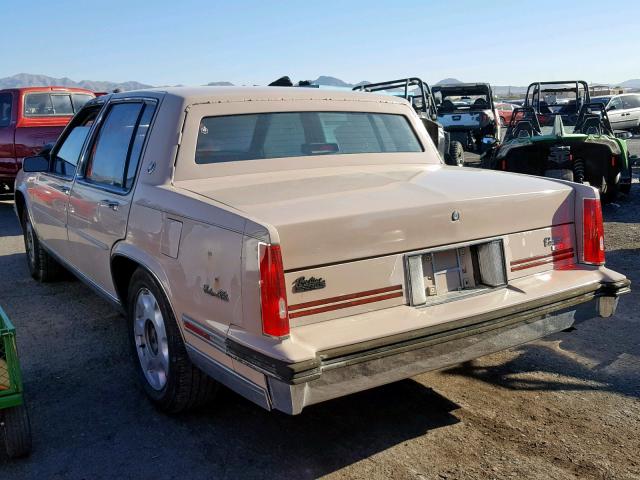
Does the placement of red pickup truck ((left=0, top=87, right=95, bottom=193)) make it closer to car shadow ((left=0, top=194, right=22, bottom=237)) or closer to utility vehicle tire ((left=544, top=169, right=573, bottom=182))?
car shadow ((left=0, top=194, right=22, bottom=237))

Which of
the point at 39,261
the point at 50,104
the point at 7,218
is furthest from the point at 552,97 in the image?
the point at 39,261

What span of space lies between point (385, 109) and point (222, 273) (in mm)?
2190

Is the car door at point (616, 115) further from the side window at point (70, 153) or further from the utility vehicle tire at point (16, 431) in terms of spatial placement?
the utility vehicle tire at point (16, 431)

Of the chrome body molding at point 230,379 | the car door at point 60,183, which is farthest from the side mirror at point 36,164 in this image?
the chrome body molding at point 230,379

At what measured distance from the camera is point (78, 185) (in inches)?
187

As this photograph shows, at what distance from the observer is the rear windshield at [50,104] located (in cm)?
1146

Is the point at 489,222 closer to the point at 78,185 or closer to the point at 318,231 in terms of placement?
the point at 318,231

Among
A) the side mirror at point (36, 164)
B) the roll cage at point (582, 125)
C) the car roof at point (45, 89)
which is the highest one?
the car roof at point (45, 89)

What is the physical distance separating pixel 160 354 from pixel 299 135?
1.53 m

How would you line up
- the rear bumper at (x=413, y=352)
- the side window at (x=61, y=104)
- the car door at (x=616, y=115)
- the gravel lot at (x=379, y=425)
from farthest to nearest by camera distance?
1. the car door at (x=616, y=115)
2. the side window at (x=61, y=104)
3. the gravel lot at (x=379, y=425)
4. the rear bumper at (x=413, y=352)

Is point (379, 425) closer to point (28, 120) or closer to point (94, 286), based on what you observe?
point (94, 286)

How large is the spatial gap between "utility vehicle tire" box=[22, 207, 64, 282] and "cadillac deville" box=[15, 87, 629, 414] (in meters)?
1.87

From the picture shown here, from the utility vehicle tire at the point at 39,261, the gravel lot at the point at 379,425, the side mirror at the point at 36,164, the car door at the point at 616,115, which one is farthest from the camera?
the car door at the point at 616,115

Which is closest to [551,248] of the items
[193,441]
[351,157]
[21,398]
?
[351,157]
